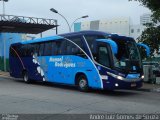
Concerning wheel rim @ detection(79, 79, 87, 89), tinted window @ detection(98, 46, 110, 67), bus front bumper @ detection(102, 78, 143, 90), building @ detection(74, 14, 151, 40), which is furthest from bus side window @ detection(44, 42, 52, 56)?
building @ detection(74, 14, 151, 40)

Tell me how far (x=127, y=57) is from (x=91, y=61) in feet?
6.26

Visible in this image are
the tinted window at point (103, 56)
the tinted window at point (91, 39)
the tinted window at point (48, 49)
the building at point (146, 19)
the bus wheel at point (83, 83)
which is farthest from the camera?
the building at point (146, 19)

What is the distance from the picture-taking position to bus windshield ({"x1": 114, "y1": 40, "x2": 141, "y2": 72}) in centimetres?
1653

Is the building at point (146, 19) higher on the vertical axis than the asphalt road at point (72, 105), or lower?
higher

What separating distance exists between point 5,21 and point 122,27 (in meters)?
55.7

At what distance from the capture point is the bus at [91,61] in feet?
54.3

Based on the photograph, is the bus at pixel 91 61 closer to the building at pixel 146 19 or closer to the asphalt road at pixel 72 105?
the asphalt road at pixel 72 105

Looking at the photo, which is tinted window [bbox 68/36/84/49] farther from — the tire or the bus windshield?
the tire

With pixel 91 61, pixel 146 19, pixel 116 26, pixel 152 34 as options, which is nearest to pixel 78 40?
pixel 91 61

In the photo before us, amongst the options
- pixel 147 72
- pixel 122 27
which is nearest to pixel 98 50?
pixel 147 72

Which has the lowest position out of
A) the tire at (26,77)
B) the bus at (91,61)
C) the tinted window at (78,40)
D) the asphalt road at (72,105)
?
the asphalt road at (72,105)

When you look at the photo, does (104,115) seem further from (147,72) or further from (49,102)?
(147,72)

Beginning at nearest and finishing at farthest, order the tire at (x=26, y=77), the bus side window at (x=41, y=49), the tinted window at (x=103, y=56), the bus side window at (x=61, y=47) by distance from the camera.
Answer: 1. the tinted window at (x=103, y=56)
2. the bus side window at (x=61, y=47)
3. the bus side window at (x=41, y=49)
4. the tire at (x=26, y=77)

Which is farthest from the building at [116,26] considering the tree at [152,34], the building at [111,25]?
the tree at [152,34]
